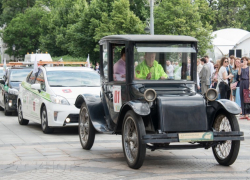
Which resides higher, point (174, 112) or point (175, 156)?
point (174, 112)

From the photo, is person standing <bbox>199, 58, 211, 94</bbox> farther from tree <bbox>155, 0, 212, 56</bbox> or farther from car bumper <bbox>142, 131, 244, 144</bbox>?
tree <bbox>155, 0, 212, 56</bbox>

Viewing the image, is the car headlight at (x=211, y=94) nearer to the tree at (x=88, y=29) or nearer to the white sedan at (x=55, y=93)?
the white sedan at (x=55, y=93)

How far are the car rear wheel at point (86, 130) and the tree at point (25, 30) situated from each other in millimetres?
70793

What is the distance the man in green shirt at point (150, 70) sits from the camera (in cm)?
900

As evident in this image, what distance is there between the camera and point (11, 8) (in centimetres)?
8969

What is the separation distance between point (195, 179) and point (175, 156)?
2.22 meters

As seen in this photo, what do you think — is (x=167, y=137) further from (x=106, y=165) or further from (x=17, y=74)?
(x=17, y=74)

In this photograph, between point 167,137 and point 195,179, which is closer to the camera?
point 195,179

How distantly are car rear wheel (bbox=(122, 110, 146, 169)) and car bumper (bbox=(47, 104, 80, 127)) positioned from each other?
450 cm

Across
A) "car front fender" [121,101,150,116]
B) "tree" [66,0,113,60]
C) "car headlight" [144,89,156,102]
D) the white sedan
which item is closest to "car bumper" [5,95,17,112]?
the white sedan

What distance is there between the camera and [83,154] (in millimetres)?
9883

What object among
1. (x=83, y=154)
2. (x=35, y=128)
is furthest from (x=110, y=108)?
(x=35, y=128)

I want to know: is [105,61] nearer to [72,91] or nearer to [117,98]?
[117,98]

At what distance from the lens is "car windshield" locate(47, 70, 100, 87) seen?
45.8ft
